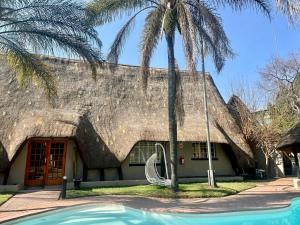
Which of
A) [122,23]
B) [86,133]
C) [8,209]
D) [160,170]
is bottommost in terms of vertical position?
[8,209]

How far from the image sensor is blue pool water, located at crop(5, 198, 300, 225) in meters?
8.83

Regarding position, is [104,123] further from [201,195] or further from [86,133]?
[201,195]

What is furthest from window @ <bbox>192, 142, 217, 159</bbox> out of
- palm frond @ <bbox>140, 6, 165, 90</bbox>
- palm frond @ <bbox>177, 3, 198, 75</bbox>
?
palm frond @ <bbox>177, 3, 198, 75</bbox>

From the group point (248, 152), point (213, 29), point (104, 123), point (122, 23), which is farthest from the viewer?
point (248, 152)

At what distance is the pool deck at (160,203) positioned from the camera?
33.2 ft

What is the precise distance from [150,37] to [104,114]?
21.6ft

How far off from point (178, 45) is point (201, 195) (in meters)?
6.69

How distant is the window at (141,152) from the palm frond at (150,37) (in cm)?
586

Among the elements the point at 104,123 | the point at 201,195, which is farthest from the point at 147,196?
the point at 104,123

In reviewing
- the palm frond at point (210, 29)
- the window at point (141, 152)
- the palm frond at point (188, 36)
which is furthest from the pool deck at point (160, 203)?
the palm frond at point (210, 29)

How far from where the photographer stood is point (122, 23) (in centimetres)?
1550

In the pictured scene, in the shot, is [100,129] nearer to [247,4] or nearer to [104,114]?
[104,114]

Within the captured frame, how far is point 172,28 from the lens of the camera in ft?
44.9

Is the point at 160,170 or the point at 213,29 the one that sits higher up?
the point at 213,29
